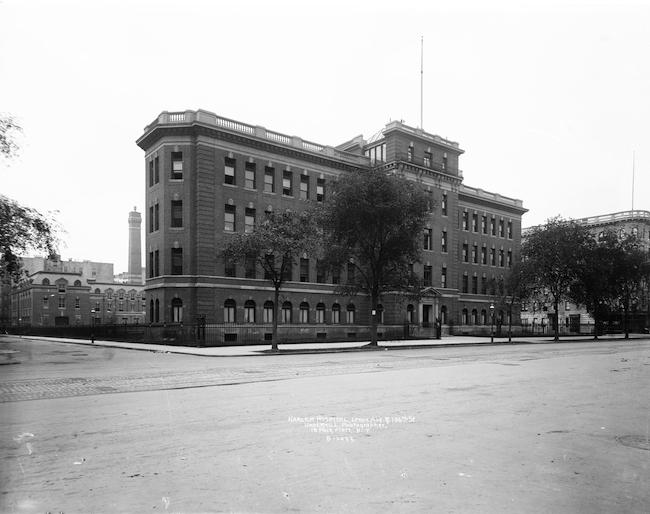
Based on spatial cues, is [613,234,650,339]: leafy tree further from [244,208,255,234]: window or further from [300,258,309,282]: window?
[244,208,255,234]: window

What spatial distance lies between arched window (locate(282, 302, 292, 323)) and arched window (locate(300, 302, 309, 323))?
136 cm

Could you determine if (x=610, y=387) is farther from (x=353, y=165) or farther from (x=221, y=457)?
(x=353, y=165)

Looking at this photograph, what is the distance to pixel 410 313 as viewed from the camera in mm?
54281

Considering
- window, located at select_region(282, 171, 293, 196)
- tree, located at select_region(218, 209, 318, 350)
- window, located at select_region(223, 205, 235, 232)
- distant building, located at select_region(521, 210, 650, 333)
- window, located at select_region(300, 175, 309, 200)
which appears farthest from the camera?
distant building, located at select_region(521, 210, 650, 333)

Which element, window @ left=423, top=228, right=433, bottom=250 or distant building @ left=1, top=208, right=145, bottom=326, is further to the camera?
distant building @ left=1, top=208, right=145, bottom=326

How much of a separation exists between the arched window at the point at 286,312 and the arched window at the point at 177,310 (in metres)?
9.00

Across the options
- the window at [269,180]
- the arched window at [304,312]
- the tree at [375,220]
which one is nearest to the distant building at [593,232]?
the arched window at [304,312]

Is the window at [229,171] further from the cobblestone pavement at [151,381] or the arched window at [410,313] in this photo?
the cobblestone pavement at [151,381]

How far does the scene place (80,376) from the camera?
1594cm

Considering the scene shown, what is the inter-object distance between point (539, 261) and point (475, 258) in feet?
63.8

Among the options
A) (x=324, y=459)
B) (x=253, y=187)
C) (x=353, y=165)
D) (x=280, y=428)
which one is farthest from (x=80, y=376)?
(x=353, y=165)

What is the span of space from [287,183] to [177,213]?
10.4 meters

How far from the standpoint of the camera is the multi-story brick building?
135 ft

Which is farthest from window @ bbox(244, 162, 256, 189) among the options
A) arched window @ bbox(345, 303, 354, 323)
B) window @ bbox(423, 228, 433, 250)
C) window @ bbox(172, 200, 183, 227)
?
window @ bbox(423, 228, 433, 250)
